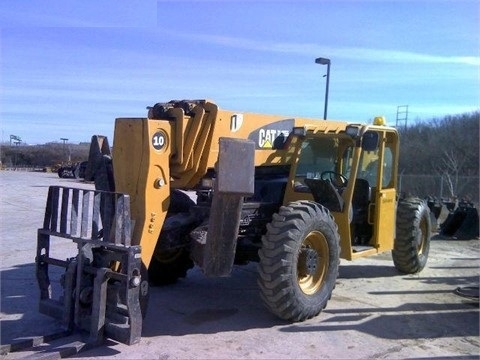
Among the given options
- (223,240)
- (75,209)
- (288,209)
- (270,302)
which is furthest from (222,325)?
(75,209)

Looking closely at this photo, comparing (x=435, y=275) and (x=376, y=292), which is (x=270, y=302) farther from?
(x=435, y=275)

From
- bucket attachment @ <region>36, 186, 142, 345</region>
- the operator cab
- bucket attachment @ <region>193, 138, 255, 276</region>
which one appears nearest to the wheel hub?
bucket attachment @ <region>193, 138, 255, 276</region>

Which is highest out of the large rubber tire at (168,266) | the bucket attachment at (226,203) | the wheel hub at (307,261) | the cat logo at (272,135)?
the cat logo at (272,135)

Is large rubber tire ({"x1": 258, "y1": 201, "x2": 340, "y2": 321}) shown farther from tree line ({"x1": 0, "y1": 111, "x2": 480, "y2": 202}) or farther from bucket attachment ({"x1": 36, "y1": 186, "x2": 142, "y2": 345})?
tree line ({"x1": 0, "y1": 111, "x2": 480, "y2": 202})

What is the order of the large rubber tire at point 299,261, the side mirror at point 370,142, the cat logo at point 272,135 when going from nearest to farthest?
1. the large rubber tire at point 299,261
2. the cat logo at point 272,135
3. the side mirror at point 370,142

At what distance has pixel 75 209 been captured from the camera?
218 inches

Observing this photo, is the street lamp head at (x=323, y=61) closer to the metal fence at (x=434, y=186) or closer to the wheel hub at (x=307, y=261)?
the metal fence at (x=434, y=186)

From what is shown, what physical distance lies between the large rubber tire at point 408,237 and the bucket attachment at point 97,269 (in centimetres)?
481

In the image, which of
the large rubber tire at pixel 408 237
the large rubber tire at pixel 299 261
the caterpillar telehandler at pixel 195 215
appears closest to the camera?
the caterpillar telehandler at pixel 195 215

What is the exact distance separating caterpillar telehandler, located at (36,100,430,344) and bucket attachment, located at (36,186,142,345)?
0.01 meters

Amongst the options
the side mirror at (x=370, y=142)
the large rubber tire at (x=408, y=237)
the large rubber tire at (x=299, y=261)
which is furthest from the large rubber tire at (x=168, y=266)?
the large rubber tire at (x=408, y=237)

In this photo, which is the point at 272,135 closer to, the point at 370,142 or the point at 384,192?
the point at 370,142

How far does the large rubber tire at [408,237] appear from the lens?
28.5 ft

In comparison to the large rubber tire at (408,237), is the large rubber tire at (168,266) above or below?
below
